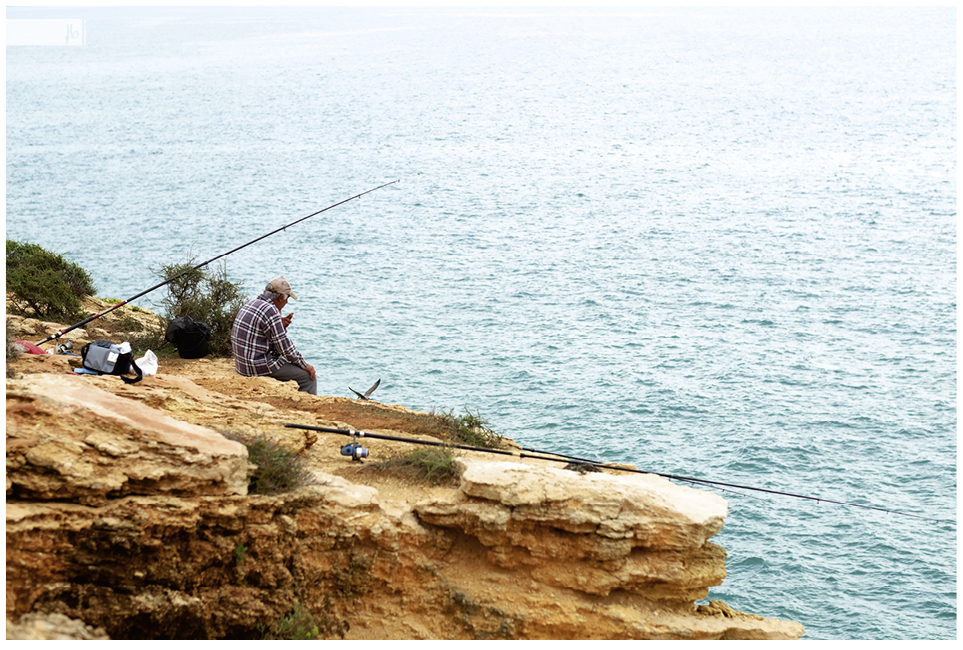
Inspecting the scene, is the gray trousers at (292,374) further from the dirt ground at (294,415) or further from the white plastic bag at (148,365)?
the white plastic bag at (148,365)

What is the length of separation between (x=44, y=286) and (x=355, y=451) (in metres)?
10.2

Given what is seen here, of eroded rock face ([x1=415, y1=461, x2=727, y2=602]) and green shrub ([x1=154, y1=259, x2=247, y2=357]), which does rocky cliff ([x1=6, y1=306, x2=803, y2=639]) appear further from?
green shrub ([x1=154, y1=259, x2=247, y2=357])

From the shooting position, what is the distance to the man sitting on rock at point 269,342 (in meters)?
11.6

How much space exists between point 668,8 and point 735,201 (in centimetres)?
10647

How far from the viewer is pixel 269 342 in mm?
12031

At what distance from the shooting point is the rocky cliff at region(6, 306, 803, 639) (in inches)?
244

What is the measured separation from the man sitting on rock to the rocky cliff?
254cm

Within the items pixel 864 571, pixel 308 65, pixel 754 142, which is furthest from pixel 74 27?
pixel 864 571

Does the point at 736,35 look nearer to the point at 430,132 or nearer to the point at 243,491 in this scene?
the point at 430,132

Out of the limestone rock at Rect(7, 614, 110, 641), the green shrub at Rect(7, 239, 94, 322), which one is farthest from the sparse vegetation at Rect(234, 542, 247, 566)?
the green shrub at Rect(7, 239, 94, 322)

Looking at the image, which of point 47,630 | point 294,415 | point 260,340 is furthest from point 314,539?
point 260,340

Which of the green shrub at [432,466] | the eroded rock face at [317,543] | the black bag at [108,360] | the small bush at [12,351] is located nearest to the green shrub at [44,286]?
the small bush at [12,351]

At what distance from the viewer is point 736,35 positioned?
333ft

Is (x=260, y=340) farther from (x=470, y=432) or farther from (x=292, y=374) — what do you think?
(x=470, y=432)
